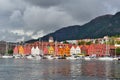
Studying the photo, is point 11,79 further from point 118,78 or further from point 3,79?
point 118,78

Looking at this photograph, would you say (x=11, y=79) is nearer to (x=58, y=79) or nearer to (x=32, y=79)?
(x=32, y=79)

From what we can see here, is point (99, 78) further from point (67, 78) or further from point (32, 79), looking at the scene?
point (32, 79)

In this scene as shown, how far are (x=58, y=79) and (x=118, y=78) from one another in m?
11.4

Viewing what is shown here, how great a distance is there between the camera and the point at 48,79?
254 feet

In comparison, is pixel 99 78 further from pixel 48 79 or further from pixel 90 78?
pixel 48 79

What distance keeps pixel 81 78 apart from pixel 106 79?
5.74 m

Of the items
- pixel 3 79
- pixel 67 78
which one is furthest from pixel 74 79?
pixel 3 79

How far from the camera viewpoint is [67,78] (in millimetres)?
80188

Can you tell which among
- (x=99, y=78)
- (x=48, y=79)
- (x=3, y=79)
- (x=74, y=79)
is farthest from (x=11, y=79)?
(x=99, y=78)

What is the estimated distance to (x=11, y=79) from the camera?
78938 millimetres

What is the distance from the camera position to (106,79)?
7681 centimetres

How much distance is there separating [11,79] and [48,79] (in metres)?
7.34

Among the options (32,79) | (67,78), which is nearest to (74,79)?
(67,78)

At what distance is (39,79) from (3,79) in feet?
23.4
